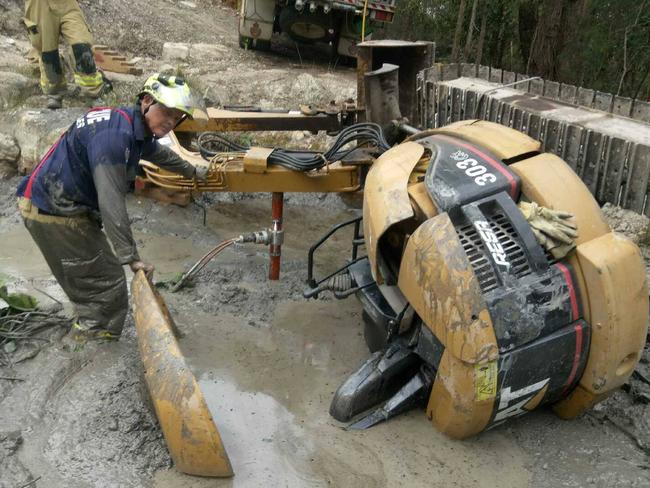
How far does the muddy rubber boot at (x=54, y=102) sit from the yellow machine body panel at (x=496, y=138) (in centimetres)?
464

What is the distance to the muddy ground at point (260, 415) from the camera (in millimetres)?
2992

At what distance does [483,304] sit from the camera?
8.84ft

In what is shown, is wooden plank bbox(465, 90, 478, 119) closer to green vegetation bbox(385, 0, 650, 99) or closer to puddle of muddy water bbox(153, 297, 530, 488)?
puddle of muddy water bbox(153, 297, 530, 488)

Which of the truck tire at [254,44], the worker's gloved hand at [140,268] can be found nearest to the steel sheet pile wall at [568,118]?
the worker's gloved hand at [140,268]

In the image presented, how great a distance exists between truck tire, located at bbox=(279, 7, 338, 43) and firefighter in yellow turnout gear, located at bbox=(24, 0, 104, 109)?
3721 millimetres

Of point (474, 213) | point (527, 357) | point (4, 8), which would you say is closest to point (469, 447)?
point (527, 357)

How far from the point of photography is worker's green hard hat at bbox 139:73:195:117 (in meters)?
3.20

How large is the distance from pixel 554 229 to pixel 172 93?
6.47ft

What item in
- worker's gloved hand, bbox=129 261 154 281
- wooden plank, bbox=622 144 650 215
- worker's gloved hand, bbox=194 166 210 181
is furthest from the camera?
worker's gloved hand, bbox=194 166 210 181

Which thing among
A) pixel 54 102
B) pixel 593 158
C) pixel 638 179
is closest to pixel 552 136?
pixel 593 158

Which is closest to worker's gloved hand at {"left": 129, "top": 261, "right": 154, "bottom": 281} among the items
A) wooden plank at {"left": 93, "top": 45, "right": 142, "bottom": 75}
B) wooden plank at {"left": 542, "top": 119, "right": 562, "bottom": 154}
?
wooden plank at {"left": 542, "top": 119, "right": 562, "bottom": 154}

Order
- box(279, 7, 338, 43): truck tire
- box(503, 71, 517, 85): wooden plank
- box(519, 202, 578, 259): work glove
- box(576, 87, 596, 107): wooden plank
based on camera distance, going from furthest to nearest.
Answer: box(279, 7, 338, 43): truck tire → box(503, 71, 517, 85): wooden plank → box(576, 87, 596, 107): wooden plank → box(519, 202, 578, 259): work glove

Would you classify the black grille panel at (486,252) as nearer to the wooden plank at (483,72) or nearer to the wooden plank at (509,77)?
the wooden plank at (509,77)

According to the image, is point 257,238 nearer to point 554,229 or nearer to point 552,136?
point 552,136
